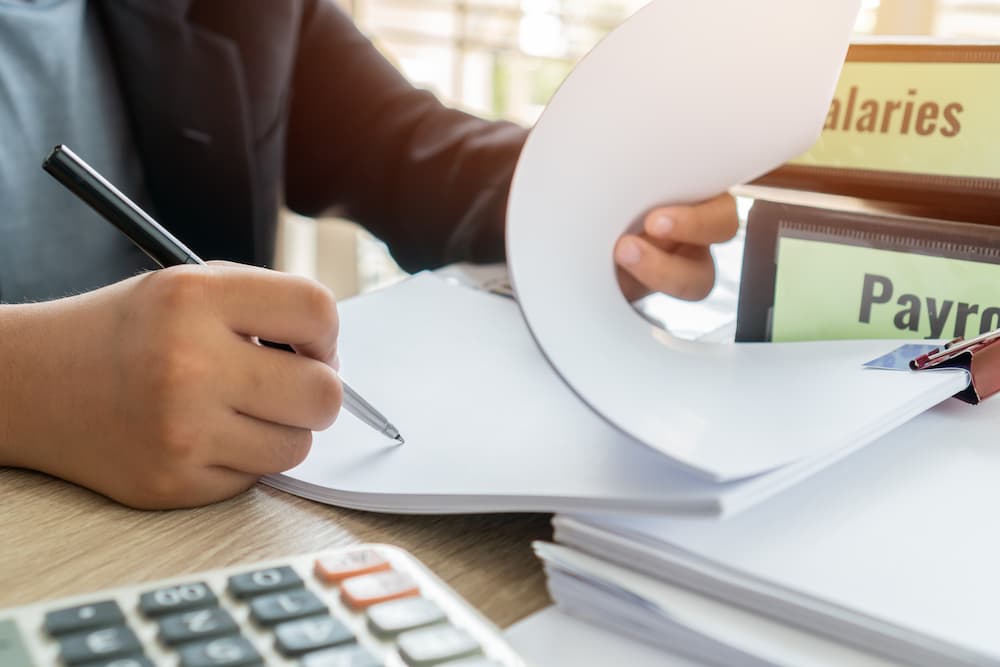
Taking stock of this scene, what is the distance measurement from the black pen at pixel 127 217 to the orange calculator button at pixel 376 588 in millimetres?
94

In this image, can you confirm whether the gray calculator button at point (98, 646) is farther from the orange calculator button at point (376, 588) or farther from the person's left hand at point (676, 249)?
the person's left hand at point (676, 249)

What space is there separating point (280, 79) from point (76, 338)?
548mm

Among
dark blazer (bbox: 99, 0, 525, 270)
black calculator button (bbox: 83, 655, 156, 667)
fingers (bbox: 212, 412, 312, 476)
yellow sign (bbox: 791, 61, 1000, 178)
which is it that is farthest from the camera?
dark blazer (bbox: 99, 0, 525, 270)

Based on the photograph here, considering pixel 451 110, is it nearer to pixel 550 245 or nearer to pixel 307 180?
pixel 307 180

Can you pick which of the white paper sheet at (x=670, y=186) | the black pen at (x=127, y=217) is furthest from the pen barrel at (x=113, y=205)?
the white paper sheet at (x=670, y=186)

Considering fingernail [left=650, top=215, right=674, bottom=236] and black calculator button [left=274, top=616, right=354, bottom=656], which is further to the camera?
fingernail [left=650, top=215, right=674, bottom=236]

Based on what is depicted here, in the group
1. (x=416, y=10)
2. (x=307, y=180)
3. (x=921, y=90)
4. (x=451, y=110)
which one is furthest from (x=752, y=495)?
(x=416, y=10)

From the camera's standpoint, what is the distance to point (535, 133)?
364 millimetres

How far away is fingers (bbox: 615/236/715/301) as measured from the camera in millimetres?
479

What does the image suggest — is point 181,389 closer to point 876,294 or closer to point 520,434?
point 520,434

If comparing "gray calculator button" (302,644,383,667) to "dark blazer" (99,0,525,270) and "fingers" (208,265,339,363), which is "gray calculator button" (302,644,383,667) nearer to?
"fingers" (208,265,339,363)

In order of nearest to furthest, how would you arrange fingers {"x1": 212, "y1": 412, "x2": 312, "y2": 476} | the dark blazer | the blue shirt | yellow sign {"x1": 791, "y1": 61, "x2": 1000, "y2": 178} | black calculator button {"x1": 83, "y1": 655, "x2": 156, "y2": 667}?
black calculator button {"x1": 83, "y1": 655, "x2": 156, "y2": 667}
fingers {"x1": 212, "y1": 412, "x2": 312, "y2": 476}
yellow sign {"x1": 791, "y1": 61, "x2": 1000, "y2": 178}
the blue shirt
the dark blazer

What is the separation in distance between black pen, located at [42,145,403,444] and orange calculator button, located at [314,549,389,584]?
8 cm

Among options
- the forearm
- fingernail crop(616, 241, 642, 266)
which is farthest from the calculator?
fingernail crop(616, 241, 642, 266)
